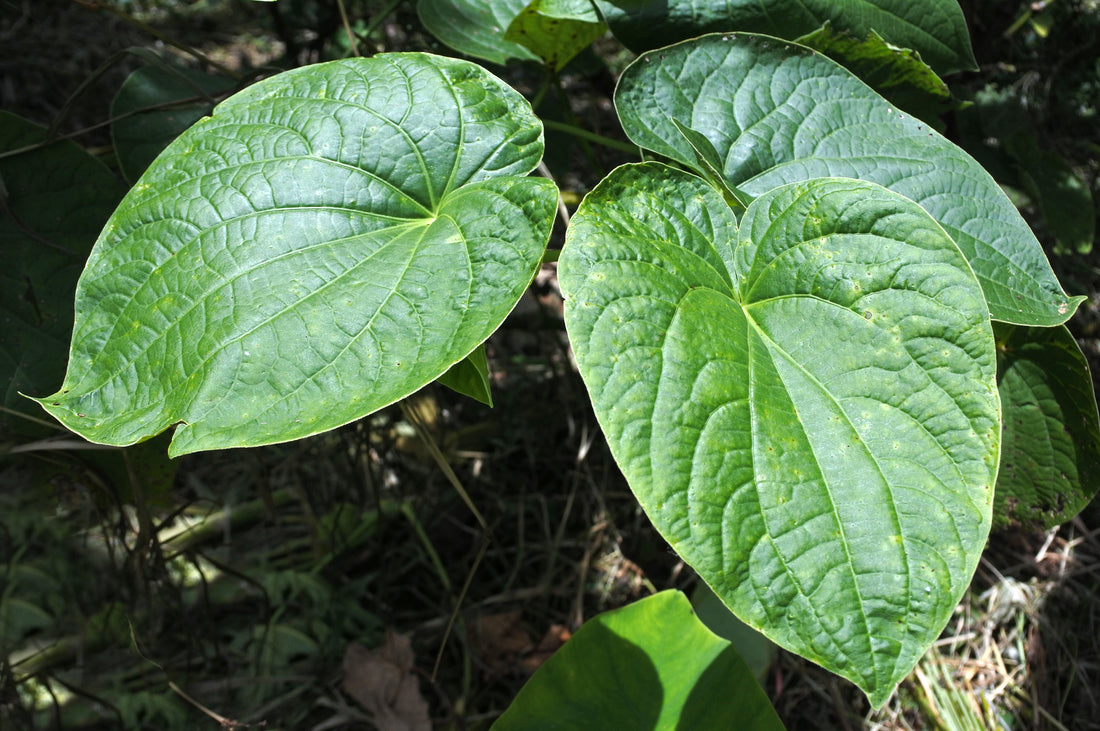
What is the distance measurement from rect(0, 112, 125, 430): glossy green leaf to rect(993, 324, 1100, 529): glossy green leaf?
1.11m

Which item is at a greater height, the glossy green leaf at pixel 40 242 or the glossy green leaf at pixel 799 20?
the glossy green leaf at pixel 799 20

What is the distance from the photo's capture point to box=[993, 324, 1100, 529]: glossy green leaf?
90 cm

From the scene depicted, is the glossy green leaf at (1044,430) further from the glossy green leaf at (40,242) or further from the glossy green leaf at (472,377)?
the glossy green leaf at (40,242)

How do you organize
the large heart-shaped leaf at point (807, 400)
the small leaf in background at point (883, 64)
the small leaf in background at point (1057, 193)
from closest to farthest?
the large heart-shaped leaf at point (807, 400), the small leaf in background at point (883, 64), the small leaf in background at point (1057, 193)

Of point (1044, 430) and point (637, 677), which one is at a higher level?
point (1044, 430)

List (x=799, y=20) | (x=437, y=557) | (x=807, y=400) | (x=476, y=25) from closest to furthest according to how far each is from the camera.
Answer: (x=807, y=400)
(x=799, y=20)
(x=476, y=25)
(x=437, y=557)

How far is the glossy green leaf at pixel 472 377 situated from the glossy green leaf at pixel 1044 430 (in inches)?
25.8

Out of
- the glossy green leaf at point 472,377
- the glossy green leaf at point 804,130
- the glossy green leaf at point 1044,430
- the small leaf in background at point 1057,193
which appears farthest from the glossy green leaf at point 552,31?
the small leaf in background at point 1057,193

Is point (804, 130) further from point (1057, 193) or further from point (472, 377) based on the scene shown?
point (1057, 193)

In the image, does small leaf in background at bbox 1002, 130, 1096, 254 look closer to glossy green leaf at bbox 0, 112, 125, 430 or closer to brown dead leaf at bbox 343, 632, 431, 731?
brown dead leaf at bbox 343, 632, 431, 731

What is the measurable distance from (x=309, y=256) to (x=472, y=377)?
0.18 meters

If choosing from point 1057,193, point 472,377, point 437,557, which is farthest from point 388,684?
point 1057,193

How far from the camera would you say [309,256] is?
27.6 inches

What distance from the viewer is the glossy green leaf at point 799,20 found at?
0.95 meters
